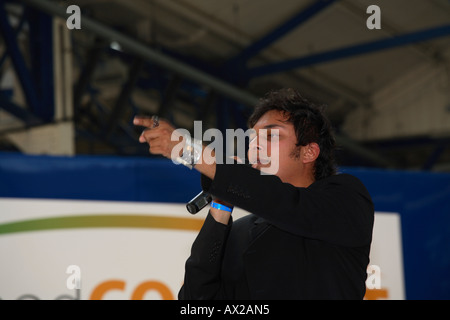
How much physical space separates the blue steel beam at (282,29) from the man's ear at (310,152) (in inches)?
297

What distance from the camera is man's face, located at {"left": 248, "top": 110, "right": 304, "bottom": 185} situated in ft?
5.95

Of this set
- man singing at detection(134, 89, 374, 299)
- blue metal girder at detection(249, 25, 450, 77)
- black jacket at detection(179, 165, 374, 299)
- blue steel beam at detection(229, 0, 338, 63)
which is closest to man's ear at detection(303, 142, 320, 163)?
man singing at detection(134, 89, 374, 299)

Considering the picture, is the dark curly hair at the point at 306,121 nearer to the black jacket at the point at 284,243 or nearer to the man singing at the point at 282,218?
the man singing at the point at 282,218

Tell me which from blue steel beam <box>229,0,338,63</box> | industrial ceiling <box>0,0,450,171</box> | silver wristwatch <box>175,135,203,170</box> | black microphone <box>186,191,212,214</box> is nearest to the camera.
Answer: silver wristwatch <box>175,135,203,170</box>

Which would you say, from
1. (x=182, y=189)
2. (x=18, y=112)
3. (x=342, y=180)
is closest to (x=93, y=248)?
(x=182, y=189)

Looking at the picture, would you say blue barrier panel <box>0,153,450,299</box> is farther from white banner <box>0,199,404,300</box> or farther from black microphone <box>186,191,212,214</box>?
black microphone <box>186,191,212,214</box>

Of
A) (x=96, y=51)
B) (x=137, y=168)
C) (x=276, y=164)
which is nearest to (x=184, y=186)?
(x=137, y=168)

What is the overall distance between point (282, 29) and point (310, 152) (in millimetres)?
8277

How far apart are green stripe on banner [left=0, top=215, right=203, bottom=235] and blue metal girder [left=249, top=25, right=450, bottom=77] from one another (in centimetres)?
644

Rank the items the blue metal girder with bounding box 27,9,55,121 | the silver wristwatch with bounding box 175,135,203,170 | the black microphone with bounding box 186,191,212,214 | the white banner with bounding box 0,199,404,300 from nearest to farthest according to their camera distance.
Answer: the silver wristwatch with bounding box 175,135,203,170, the black microphone with bounding box 186,191,212,214, the white banner with bounding box 0,199,404,300, the blue metal girder with bounding box 27,9,55,121

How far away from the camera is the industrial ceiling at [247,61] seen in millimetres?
8625

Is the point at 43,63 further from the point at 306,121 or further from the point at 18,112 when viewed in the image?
the point at 306,121

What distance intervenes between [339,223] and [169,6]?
28.4 ft

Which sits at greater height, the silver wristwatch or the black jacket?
the silver wristwatch
